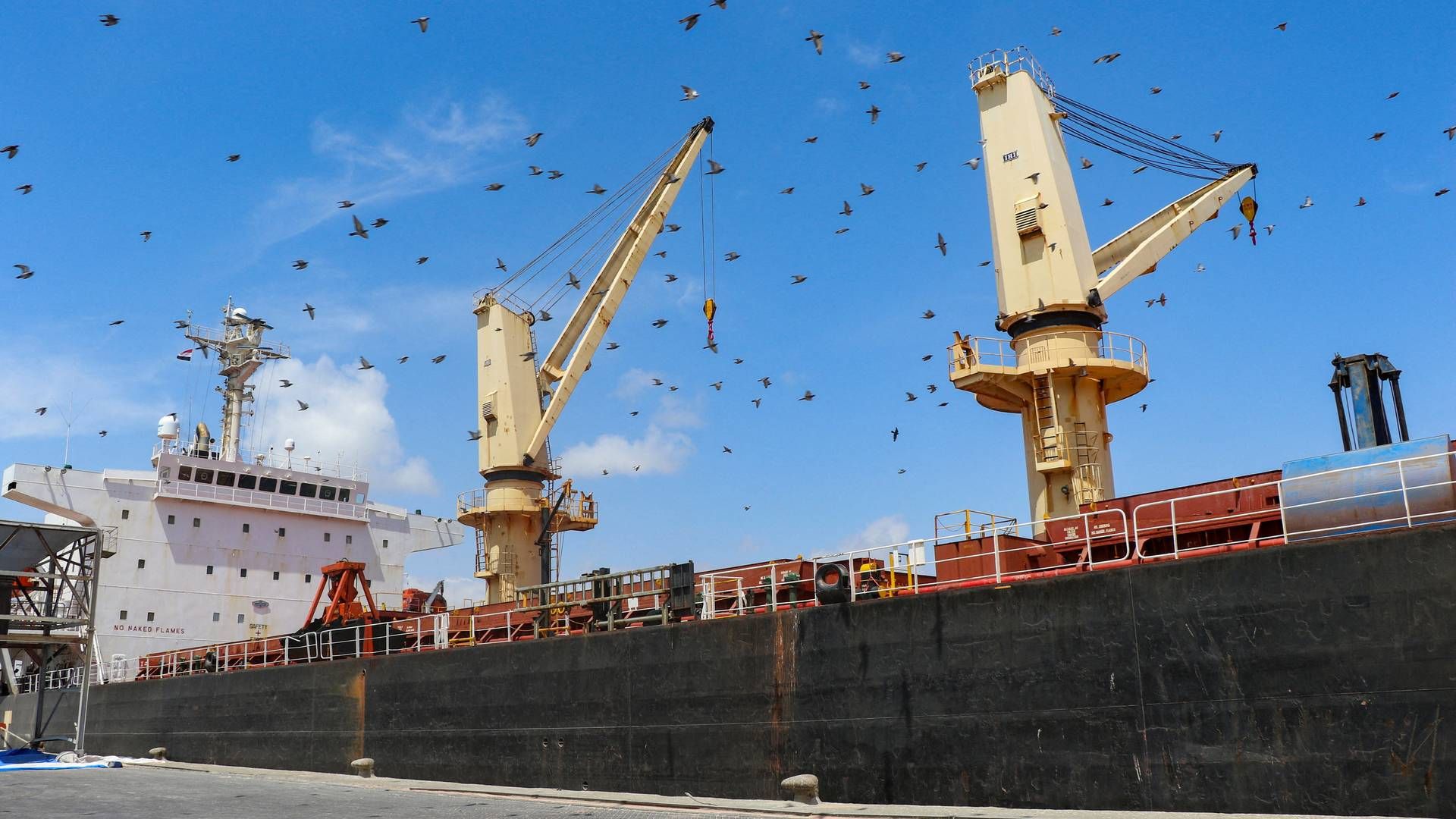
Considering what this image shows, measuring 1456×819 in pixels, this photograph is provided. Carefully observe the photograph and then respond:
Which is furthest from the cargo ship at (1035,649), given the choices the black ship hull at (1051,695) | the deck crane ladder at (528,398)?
the deck crane ladder at (528,398)

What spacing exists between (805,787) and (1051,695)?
13.8ft

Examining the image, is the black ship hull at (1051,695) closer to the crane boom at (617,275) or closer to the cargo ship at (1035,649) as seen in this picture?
the cargo ship at (1035,649)

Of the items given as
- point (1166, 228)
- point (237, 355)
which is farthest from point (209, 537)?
point (1166, 228)

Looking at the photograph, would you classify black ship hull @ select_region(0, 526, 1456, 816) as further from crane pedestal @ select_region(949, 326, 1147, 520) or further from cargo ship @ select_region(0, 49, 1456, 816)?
crane pedestal @ select_region(949, 326, 1147, 520)

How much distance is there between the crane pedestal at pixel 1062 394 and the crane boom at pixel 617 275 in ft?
68.6

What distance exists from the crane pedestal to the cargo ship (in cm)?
7

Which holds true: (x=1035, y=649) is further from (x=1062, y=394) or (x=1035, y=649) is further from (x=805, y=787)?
(x=1062, y=394)

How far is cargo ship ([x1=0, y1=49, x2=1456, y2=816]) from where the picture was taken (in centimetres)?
1292

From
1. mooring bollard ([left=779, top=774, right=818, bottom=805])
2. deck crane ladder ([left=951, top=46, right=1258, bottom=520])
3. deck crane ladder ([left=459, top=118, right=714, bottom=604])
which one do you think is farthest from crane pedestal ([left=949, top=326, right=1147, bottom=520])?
deck crane ladder ([left=459, top=118, right=714, bottom=604])

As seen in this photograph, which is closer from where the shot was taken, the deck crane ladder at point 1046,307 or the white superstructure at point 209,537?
the deck crane ladder at point 1046,307

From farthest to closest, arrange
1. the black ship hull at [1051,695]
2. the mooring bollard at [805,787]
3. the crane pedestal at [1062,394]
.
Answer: the crane pedestal at [1062,394]
the mooring bollard at [805,787]
the black ship hull at [1051,695]

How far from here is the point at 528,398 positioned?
139ft

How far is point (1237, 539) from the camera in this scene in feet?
53.4

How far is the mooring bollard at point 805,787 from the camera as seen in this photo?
1664 centimetres
